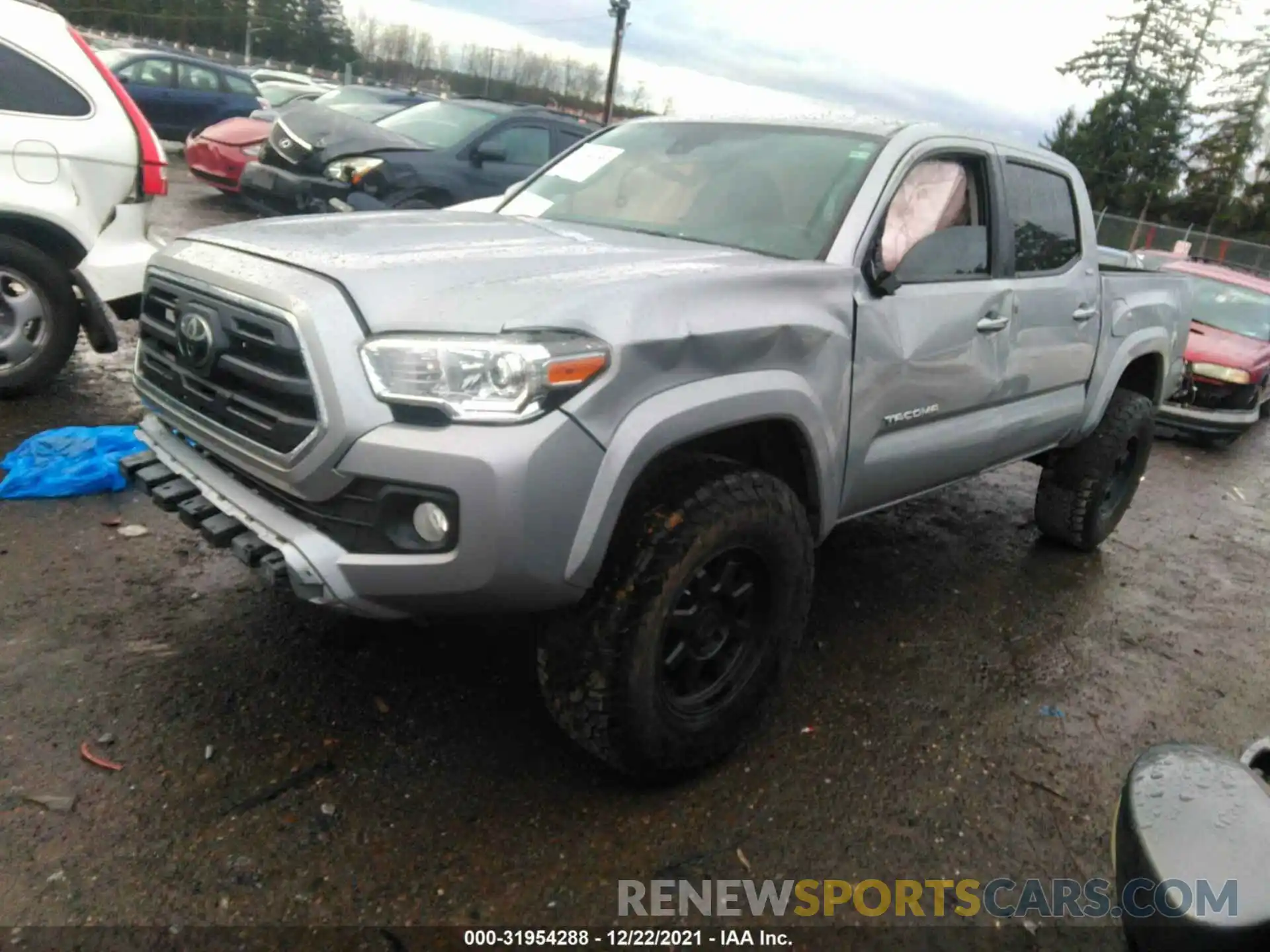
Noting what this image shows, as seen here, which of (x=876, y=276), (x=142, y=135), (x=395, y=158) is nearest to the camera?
(x=876, y=276)

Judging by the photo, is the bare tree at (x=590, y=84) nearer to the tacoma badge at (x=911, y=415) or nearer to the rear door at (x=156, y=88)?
the rear door at (x=156, y=88)

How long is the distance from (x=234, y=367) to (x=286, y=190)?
6.90 metres

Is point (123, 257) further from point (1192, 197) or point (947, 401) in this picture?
point (1192, 197)

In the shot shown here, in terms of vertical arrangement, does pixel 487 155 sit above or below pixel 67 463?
above

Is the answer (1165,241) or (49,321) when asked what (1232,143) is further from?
(49,321)

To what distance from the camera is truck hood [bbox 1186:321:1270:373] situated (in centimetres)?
840

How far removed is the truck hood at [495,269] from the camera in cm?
217

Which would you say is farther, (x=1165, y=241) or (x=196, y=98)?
(x=1165, y=241)

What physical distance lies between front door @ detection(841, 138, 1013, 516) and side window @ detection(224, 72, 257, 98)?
590 inches

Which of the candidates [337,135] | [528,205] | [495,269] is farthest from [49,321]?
[337,135]

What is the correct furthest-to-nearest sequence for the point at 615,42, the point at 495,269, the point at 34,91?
the point at 615,42, the point at 34,91, the point at 495,269

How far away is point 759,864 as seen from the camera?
8.09ft

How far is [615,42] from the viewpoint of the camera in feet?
91.0

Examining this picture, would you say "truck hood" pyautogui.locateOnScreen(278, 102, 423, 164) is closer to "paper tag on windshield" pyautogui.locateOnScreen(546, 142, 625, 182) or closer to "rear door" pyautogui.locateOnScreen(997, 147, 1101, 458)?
"paper tag on windshield" pyautogui.locateOnScreen(546, 142, 625, 182)
